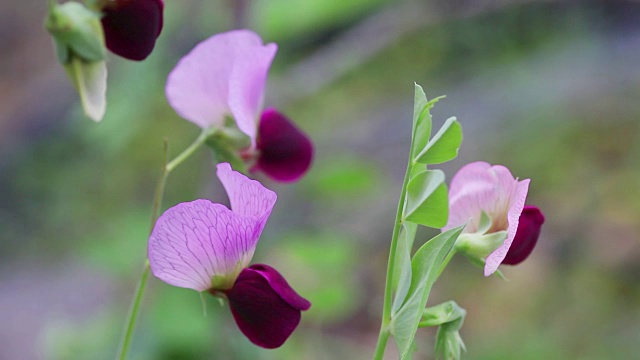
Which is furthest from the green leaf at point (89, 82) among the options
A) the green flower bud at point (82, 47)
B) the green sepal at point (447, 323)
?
the green sepal at point (447, 323)

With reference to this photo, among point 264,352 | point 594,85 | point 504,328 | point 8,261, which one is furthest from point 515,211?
point 8,261

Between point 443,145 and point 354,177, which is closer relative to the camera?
point 443,145

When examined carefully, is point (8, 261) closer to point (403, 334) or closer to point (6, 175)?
point (6, 175)

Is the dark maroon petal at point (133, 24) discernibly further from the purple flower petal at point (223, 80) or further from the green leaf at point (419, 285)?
the green leaf at point (419, 285)

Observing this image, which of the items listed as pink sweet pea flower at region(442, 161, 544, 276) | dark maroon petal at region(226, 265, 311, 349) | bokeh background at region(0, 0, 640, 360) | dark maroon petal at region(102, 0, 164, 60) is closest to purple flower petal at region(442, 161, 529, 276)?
pink sweet pea flower at region(442, 161, 544, 276)

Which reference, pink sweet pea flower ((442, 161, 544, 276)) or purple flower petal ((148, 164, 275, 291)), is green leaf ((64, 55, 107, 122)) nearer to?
purple flower petal ((148, 164, 275, 291))

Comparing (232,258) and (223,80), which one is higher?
(223,80)

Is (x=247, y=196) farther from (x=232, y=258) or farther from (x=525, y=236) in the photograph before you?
(x=525, y=236)

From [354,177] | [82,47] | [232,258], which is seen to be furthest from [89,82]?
[354,177]
